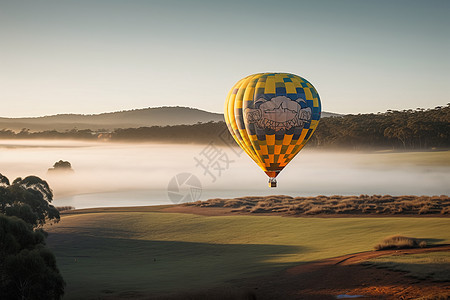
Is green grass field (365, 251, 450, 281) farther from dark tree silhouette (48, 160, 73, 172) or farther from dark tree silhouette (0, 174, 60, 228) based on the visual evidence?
dark tree silhouette (48, 160, 73, 172)

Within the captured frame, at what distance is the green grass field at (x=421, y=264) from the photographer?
37.0m

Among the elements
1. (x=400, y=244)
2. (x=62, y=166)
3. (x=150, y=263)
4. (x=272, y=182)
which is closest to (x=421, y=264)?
(x=400, y=244)

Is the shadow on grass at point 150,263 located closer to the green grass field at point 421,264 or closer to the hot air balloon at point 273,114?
the hot air balloon at point 273,114

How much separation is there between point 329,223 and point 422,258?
28.4 m

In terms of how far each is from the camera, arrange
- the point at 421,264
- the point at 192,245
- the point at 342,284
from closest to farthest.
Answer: the point at 342,284
the point at 421,264
the point at 192,245

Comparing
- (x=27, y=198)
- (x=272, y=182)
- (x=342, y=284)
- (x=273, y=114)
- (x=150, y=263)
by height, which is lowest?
(x=150, y=263)

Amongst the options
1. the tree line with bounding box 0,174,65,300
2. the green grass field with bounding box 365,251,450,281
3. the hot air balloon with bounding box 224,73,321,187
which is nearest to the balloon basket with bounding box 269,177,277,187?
the hot air balloon with bounding box 224,73,321,187

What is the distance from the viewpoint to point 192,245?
62.9 metres

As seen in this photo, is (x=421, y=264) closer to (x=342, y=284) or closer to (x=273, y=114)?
(x=342, y=284)

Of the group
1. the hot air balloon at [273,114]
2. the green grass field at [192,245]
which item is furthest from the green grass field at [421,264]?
the hot air balloon at [273,114]

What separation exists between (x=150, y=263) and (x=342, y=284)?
2228cm

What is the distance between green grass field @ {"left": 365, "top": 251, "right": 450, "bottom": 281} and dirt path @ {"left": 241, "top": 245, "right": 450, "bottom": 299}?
772 millimetres

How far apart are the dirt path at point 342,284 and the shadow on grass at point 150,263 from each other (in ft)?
11.0

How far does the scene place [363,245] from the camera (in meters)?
51.7
